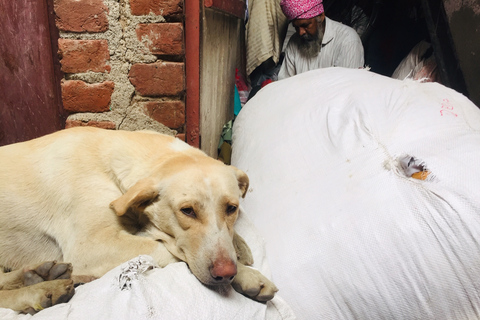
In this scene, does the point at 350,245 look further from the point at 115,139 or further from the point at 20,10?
the point at 20,10

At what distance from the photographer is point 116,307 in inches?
38.7

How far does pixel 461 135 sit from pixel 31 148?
1611 millimetres

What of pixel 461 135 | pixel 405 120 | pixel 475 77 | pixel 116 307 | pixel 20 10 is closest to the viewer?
pixel 116 307

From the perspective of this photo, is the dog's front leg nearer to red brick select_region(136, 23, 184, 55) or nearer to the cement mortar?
the cement mortar

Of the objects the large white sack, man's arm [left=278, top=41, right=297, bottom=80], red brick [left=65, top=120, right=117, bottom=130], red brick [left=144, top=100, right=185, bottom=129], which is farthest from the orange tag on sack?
man's arm [left=278, top=41, right=297, bottom=80]

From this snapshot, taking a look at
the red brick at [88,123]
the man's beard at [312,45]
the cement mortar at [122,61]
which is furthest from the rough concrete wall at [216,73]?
the man's beard at [312,45]

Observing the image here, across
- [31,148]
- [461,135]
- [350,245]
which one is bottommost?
[350,245]

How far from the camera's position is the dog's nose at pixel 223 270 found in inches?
42.1

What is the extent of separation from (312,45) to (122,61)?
187cm

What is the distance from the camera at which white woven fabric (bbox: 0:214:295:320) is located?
982 millimetres

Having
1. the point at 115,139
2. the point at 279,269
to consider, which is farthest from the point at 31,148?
the point at 279,269

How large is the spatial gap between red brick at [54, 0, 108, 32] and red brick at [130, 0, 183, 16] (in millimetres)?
135

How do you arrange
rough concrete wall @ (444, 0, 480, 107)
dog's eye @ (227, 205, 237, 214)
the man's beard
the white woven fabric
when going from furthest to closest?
1. the man's beard
2. rough concrete wall @ (444, 0, 480, 107)
3. dog's eye @ (227, 205, 237, 214)
4. the white woven fabric

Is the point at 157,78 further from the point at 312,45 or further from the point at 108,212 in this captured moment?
the point at 312,45
